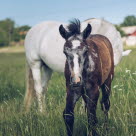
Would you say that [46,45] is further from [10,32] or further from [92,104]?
[10,32]

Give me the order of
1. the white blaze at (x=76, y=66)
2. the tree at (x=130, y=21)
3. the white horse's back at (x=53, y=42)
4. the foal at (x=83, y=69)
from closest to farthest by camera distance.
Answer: the white blaze at (x=76, y=66)
the foal at (x=83, y=69)
the white horse's back at (x=53, y=42)
the tree at (x=130, y=21)

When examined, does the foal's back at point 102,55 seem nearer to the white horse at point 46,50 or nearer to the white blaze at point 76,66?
the white blaze at point 76,66

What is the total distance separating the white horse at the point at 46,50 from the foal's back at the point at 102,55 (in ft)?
3.97

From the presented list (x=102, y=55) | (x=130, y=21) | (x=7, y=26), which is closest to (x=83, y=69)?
(x=102, y=55)

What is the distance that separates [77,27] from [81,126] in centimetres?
133

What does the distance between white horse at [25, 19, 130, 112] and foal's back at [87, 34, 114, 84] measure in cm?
121

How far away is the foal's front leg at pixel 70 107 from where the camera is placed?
11.7ft

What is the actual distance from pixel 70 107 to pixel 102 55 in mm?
842

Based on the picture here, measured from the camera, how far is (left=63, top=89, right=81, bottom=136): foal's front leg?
358 centimetres

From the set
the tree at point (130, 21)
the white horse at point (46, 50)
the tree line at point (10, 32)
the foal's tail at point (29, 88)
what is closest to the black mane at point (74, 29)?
the white horse at point (46, 50)

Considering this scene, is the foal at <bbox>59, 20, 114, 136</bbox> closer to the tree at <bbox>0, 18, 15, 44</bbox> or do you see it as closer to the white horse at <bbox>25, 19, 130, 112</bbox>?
the white horse at <bbox>25, 19, 130, 112</bbox>

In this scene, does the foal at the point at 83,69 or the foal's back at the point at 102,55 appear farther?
the foal's back at the point at 102,55

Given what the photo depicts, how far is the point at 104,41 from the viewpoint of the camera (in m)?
4.53

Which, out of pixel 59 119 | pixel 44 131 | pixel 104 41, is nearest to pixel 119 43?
pixel 104 41
